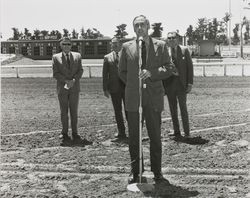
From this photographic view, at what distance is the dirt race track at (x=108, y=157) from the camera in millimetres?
5762

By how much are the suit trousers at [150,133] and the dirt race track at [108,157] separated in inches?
10.3

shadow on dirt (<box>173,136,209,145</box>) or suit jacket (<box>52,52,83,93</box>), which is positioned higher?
suit jacket (<box>52,52,83,93</box>)

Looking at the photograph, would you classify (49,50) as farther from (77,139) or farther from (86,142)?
(86,142)

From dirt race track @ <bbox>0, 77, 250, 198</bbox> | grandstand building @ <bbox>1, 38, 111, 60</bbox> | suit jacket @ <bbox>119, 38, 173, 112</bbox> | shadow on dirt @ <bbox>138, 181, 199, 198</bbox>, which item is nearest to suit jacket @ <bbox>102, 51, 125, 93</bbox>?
dirt race track @ <bbox>0, 77, 250, 198</bbox>

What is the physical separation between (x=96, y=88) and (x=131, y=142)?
14.1 meters

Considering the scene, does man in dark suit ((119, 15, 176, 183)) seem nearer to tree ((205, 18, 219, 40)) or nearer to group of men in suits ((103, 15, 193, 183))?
group of men in suits ((103, 15, 193, 183))

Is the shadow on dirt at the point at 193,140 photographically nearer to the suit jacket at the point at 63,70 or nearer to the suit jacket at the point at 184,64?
the suit jacket at the point at 184,64

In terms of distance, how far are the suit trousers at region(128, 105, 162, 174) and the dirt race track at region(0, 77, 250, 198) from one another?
0.86 ft

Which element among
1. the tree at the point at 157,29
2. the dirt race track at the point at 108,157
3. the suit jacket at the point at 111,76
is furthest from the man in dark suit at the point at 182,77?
the tree at the point at 157,29

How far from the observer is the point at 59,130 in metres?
10.2

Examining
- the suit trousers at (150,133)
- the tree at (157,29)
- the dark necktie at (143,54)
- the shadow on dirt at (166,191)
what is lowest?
the shadow on dirt at (166,191)

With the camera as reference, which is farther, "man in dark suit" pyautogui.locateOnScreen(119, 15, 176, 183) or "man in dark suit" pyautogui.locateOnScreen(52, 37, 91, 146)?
"man in dark suit" pyautogui.locateOnScreen(52, 37, 91, 146)

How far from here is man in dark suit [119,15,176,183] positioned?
594cm

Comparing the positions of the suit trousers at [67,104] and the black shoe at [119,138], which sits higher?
the suit trousers at [67,104]
